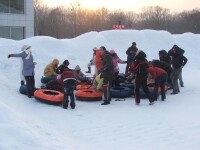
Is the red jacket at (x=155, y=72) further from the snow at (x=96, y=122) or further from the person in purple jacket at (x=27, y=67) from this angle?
the person in purple jacket at (x=27, y=67)

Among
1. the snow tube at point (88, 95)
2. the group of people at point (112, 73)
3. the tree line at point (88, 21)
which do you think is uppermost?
the tree line at point (88, 21)

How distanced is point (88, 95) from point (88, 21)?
59.2m

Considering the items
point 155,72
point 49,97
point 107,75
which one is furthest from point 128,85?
point 49,97

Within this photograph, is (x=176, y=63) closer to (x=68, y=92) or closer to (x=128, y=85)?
(x=128, y=85)

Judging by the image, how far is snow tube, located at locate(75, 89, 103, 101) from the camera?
11.7 m

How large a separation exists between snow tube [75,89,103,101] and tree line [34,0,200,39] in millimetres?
43692

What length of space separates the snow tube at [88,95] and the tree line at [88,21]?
1720 inches

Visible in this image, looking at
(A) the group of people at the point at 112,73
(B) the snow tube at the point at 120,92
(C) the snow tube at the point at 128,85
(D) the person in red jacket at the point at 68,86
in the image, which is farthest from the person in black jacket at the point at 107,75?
(C) the snow tube at the point at 128,85

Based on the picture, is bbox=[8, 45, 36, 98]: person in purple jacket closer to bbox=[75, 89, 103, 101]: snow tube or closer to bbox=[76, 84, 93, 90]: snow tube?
bbox=[75, 89, 103, 101]: snow tube

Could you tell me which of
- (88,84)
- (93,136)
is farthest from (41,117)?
(88,84)

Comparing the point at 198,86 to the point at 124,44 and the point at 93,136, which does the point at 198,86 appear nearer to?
the point at 93,136

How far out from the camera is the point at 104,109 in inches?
422

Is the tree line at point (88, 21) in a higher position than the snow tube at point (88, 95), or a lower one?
higher

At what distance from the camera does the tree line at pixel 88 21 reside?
61344 mm
